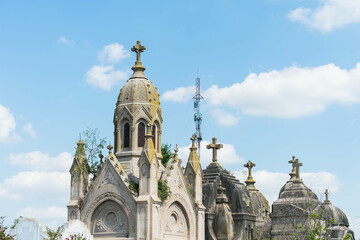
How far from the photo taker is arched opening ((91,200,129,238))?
44000mm

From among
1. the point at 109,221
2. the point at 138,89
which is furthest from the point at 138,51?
the point at 109,221

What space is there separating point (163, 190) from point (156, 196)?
3.60 feet

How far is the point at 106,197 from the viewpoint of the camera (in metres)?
44.6

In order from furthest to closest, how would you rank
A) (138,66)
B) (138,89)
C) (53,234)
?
1. (138,66)
2. (138,89)
3. (53,234)

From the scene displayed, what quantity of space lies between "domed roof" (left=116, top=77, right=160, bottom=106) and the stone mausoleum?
0.07 metres

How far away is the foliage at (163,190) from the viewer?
4428 centimetres

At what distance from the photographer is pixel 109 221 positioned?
4488 cm

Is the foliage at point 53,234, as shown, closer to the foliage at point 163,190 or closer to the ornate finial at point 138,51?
the foliage at point 163,190

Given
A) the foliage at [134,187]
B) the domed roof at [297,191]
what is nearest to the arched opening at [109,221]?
the foliage at [134,187]

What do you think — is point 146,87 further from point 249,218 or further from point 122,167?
point 249,218

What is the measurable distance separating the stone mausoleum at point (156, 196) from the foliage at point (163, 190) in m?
0.19

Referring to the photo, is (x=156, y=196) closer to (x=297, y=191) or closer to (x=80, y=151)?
(x=80, y=151)

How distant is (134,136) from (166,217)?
20.3 feet

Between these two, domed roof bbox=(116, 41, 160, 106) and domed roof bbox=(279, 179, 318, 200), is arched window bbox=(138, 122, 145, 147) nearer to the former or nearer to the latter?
domed roof bbox=(116, 41, 160, 106)
